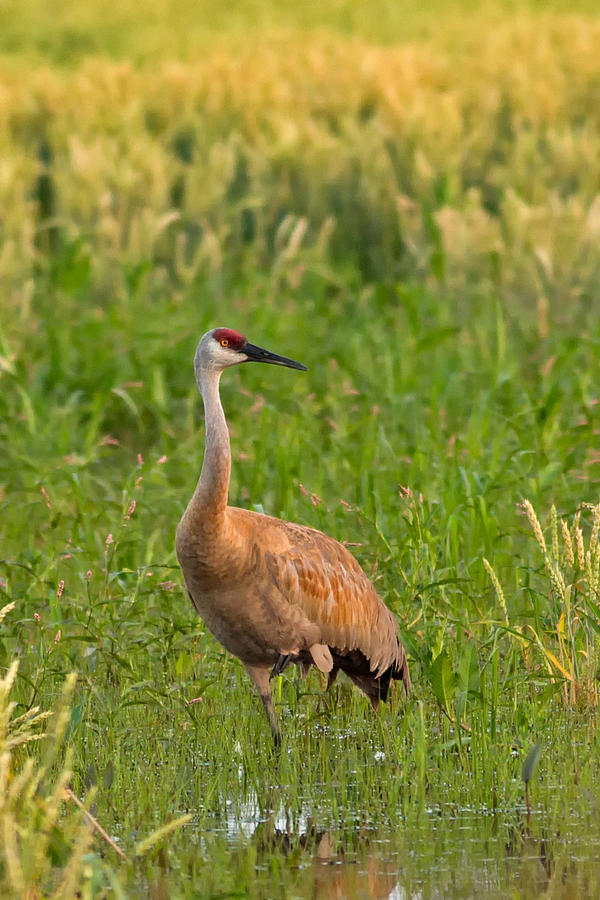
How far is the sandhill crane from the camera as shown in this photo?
18.2 feet

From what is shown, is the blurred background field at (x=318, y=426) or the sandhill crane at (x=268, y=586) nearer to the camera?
the blurred background field at (x=318, y=426)

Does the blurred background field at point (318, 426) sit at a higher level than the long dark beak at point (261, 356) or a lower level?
lower

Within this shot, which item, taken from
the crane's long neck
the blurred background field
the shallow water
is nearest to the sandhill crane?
the crane's long neck

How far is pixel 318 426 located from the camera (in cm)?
888

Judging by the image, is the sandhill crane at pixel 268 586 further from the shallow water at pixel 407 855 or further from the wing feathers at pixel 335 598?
the shallow water at pixel 407 855

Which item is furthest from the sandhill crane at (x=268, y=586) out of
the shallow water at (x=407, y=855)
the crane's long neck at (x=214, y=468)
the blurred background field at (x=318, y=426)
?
the shallow water at (x=407, y=855)

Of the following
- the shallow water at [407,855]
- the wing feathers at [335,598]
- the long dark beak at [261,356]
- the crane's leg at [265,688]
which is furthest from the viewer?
the long dark beak at [261,356]

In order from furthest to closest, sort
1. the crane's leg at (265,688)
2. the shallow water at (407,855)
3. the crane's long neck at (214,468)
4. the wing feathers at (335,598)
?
the wing feathers at (335,598) < the crane's leg at (265,688) < the crane's long neck at (214,468) < the shallow water at (407,855)

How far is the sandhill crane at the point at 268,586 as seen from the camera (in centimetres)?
555

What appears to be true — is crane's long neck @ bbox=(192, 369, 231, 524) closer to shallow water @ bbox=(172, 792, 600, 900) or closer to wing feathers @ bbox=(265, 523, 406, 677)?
wing feathers @ bbox=(265, 523, 406, 677)

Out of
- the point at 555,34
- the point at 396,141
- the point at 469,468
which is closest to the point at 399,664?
the point at 469,468

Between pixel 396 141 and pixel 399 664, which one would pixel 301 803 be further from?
pixel 396 141

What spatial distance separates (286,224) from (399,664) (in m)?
5.88

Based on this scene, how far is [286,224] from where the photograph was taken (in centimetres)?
1134
